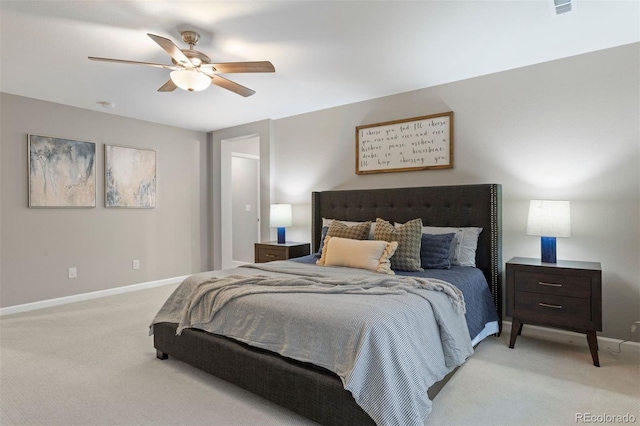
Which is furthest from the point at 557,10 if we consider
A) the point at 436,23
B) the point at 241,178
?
the point at 241,178

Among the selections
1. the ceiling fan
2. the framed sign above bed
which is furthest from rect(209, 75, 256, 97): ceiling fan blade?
the framed sign above bed

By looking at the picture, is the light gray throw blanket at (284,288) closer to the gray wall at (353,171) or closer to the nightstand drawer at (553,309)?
the nightstand drawer at (553,309)

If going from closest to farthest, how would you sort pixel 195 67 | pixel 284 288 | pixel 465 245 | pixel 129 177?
pixel 284 288
pixel 195 67
pixel 465 245
pixel 129 177

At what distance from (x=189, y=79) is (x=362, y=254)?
1882 mm

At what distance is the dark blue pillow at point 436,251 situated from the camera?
2.95 m

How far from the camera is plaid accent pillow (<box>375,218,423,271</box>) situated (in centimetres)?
292

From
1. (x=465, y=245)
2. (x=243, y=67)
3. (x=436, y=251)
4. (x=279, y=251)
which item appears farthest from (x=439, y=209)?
(x=243, y=67)

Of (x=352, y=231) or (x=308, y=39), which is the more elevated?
(x=308, y=39)

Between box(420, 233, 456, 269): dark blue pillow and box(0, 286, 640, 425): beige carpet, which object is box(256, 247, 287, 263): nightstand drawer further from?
box(420, 233, 456, 269): dark blue pillow

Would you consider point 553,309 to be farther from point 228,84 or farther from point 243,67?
point 228,84

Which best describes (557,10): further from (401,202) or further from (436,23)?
(401,202)

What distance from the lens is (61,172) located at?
417 centimetres

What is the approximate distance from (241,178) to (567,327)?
5.49 meters

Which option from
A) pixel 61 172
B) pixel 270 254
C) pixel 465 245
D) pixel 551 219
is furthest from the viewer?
pixel 270 254
